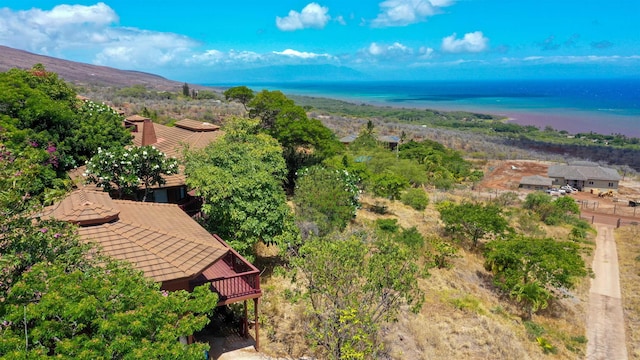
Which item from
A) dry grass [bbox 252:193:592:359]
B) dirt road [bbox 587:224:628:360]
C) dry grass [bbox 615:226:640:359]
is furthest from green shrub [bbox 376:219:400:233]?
dry grass [bbox 615:226:640:359]

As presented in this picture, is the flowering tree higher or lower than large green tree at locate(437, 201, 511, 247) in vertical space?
higher

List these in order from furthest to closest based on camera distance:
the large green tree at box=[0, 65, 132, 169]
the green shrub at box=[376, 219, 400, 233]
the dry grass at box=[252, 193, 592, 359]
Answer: the green shrub at box=[376, 219, 400, 233] < the large green tree at box=[0, 65, 132, 169] < the dry grass at box=[252, 193, 592, 359]

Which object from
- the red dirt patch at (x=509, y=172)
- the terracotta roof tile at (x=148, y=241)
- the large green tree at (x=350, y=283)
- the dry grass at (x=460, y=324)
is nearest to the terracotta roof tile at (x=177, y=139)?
the dry grass at (x=460, y=324)

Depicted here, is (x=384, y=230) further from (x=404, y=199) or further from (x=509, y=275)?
(x=404, y=199)

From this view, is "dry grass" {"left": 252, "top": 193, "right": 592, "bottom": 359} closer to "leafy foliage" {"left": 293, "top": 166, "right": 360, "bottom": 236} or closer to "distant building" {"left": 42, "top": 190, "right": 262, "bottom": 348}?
"distant building" {"left": 42, "top": 190, "right": 262, "bottom": 348}

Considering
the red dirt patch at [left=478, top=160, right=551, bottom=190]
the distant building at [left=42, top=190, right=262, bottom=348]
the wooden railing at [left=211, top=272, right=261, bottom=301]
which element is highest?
the distant building at [left=42, top=190, right=262, bottom=348]

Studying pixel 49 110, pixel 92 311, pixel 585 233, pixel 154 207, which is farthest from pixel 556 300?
pixel 49 110
